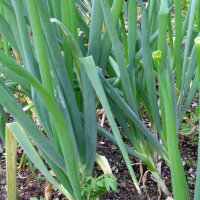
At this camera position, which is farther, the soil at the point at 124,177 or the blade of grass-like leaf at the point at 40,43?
the soil at the point at 124,177

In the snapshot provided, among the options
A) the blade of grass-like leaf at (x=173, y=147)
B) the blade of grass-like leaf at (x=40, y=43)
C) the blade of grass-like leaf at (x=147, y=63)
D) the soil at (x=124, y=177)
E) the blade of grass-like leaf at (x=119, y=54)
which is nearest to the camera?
the blade of grass-like leaf at (x=173, y=147)

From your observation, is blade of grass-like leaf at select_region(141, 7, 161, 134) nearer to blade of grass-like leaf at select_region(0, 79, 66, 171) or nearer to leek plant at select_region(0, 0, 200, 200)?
leek plant at select_region(0, 0, 200, 200)

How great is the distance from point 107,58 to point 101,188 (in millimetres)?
326

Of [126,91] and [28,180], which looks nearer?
[126,91]

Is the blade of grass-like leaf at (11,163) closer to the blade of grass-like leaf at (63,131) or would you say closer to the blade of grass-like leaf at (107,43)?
the blade of grass-like leaf at (63,131)

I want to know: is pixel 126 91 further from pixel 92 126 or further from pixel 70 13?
pixel 70 13

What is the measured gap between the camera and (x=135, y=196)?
116 centimetres

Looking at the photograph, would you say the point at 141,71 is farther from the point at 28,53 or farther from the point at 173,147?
the point at 173,147

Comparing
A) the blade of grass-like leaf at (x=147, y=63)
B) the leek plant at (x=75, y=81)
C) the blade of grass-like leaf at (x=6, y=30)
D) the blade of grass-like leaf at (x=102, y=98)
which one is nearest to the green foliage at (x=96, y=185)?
the leek plant at (x=75, y=81)

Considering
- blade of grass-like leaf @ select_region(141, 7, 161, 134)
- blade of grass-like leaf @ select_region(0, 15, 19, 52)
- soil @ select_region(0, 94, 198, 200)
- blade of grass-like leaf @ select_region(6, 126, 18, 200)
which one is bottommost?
soil @ select_region(0, 94, 198, 200)

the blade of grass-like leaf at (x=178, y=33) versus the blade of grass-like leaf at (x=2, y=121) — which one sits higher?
the blade of grass-like leaf at (x=178, y=33)

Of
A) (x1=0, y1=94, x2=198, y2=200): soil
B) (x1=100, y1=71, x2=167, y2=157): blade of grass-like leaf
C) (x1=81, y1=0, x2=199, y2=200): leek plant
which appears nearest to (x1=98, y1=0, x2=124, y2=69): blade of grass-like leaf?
(x1=81, y1=0, x2=199, y2=200): leek plant

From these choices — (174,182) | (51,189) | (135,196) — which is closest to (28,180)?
(51,189)

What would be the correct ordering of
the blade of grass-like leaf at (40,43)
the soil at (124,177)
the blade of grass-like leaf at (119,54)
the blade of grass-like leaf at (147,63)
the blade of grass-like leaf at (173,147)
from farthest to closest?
the soil at (124,177)
the blade of grass-like leaf at (147,63)
the blade of grass-like leaf at (119,54)
the blade of grass-like leaf at (40,43)
the blade of grass-like leaf at (173,147)
